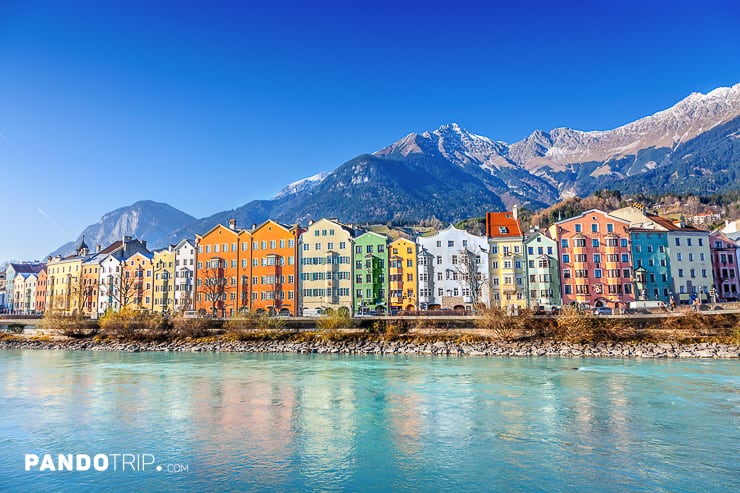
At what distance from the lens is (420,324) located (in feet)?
178

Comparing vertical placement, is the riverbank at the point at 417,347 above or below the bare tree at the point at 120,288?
below

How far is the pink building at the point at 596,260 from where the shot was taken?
6625 cm

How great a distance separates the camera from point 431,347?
47.3 metres

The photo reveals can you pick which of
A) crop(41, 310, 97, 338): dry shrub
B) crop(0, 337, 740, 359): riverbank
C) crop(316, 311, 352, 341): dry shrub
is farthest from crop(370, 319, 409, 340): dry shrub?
crop(41, 310, 97, 338): dry shrub

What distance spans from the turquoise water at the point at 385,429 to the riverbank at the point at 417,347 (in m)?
8.01

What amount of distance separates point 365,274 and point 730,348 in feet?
140

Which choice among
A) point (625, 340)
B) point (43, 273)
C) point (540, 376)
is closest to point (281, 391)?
point (540, 376)

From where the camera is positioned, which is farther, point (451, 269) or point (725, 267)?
point (725, 267)

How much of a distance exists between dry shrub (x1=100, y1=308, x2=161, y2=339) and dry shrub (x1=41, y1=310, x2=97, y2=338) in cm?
227

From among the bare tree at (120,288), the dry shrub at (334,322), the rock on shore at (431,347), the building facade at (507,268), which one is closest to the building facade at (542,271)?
the building facade at (507,268)

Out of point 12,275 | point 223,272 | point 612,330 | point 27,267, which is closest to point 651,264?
point 612,330

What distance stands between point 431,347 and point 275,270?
33.6 m

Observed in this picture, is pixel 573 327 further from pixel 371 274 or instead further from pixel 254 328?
pixel 254 328

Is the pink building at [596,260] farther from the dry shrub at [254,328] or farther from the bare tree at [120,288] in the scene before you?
the bare tree at [120,288]
